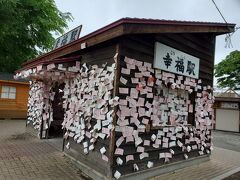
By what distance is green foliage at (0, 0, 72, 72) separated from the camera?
1902 centimetres

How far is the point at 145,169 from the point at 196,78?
319 centimetres

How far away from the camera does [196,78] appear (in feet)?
23.7

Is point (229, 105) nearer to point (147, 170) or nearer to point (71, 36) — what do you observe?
point (71, 36)

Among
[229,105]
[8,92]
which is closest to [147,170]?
[8,92]

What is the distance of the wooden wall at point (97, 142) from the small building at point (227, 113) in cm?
1665

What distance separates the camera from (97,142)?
5.46 meters

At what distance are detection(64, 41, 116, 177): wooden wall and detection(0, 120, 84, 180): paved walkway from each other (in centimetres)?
34

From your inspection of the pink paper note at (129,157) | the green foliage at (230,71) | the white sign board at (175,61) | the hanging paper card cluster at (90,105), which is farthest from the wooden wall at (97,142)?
the green foliage at (230,71)

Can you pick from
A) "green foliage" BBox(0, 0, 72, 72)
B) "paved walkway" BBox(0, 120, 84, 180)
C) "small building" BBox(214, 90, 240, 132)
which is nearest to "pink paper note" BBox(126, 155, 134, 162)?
"paved walkway" BBox(0, 120, 84, 180)

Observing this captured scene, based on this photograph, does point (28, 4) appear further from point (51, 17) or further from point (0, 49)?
point (0, 49)

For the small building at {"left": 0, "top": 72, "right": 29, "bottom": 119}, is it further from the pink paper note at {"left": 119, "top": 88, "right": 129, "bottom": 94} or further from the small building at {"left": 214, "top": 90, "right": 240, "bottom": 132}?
the small building at {"left": 214, "top": 90, "right": 240, "bottom": 132}

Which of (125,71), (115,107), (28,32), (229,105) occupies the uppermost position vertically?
(28,32)

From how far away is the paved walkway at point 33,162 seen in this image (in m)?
5.31

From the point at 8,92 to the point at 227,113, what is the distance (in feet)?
54.9
